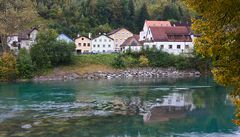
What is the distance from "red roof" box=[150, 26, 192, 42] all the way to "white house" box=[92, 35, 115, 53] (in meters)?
14.3

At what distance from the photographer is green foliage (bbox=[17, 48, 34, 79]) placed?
68375 millimetres

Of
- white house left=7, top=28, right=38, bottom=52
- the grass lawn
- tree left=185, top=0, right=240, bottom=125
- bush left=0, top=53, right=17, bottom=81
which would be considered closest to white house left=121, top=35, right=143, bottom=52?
the grass lawn

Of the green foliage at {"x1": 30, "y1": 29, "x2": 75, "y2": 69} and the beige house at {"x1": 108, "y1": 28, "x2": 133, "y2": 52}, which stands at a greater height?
the beige house at {"x1": 108, "y1": 28, "x2": 133, "y2": 52}

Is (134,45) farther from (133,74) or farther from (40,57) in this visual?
(40,57)

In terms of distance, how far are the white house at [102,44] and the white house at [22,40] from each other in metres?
14.1

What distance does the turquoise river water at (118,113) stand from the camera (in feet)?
83.1

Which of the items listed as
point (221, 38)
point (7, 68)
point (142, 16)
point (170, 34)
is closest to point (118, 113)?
point (221, 38)

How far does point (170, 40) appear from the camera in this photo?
80750mm

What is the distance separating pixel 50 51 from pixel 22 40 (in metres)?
18.5

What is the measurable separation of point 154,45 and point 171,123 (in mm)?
53409

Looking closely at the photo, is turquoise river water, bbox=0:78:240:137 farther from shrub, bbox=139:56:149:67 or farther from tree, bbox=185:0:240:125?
shrub, bbox=139:56:149:67

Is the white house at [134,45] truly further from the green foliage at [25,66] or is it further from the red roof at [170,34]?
the green foliage at [25,66]

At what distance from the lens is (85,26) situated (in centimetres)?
10725

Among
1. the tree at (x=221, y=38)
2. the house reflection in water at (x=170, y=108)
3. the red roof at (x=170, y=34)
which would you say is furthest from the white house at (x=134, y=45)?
the tree at (x=221, y=38)
